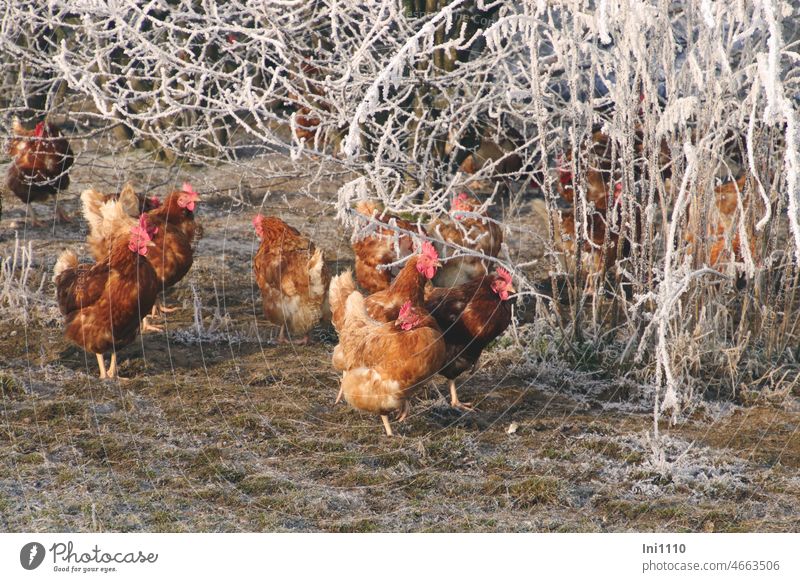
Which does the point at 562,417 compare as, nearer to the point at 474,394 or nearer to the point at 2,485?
the point at 474,394

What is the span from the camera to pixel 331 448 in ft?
16.3

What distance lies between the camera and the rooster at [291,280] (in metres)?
6.51

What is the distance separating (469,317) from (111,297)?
2163 millimetres

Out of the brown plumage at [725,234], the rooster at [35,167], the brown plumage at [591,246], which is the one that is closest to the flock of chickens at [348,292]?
the brown plumage at [591,246]

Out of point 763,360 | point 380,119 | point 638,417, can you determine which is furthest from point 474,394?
point 380,119

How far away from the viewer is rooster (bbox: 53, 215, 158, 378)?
18.8 feet

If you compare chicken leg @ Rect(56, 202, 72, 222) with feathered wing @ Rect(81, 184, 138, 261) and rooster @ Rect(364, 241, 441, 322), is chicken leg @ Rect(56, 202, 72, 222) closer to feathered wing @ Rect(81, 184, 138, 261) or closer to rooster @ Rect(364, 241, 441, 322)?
feathered wing @ Rect(81, 184, 138, 261)

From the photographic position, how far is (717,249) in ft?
21.0

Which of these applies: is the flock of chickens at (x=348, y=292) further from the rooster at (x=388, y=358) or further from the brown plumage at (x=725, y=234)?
the brown plumage at (x=725, y=234)

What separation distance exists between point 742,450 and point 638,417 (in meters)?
0.62

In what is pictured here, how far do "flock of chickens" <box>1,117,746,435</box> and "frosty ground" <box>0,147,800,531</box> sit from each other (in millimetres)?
271

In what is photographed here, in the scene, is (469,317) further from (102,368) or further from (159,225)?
(159,225)
